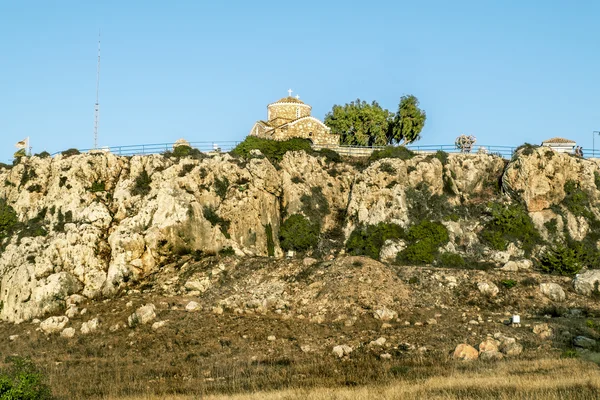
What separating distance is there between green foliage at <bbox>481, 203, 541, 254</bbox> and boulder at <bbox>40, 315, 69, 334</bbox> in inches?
1292

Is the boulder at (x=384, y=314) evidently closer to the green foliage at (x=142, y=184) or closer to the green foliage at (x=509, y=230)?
the green foliage at (x=509, y=230)

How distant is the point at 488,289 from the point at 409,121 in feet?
113

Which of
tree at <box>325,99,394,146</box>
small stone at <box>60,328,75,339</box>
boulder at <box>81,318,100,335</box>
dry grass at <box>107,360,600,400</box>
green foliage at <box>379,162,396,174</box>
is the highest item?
tree at <box>325,99,394,146</box>

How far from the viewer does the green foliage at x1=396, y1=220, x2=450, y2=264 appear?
53.5 metres

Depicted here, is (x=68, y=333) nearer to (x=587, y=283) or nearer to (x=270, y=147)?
(x=270, y=147)

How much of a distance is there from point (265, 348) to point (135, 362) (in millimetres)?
6574

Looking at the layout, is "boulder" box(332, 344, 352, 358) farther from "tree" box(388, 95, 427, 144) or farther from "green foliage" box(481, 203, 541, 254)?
"tree" box(388, 95, 427, 144)

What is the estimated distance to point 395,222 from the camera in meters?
56.7

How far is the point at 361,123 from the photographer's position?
255 ft

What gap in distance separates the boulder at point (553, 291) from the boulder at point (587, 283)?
4.74 feet

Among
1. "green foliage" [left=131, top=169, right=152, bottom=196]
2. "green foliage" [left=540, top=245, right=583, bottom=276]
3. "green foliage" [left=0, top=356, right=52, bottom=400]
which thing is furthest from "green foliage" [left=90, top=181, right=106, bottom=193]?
"green foliage" [left=540, top=245, right=583, bottom=276]

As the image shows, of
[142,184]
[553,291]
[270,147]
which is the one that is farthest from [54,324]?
[553,291]

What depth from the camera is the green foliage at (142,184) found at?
55.4 metres

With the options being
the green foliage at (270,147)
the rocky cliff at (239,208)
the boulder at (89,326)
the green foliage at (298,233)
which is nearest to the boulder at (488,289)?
the rocky cliff at (239,208)
